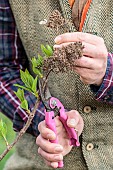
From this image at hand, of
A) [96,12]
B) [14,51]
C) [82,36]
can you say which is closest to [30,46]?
[14,51]

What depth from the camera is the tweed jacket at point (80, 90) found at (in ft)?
5.29

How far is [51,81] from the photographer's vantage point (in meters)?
1.74

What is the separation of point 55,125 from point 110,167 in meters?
0.43

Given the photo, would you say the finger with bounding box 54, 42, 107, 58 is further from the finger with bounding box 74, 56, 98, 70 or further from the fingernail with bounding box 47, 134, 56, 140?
the fingernail with bounding box 47, 134, 56, 140

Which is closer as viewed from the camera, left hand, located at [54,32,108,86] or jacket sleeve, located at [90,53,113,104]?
left hand, located at [54,32,108,86]

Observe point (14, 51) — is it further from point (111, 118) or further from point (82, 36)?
point (82, 36)

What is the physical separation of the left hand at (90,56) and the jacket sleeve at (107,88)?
0.03 m

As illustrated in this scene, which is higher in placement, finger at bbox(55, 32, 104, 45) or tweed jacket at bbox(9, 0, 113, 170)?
finger at bbox(55, 32, 104, 45)

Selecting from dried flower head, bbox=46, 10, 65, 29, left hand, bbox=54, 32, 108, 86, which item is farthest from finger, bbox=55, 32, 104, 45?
dried flower head, bbox=46, 10, 65, 29

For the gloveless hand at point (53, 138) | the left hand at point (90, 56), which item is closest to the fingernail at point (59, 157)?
the gloveless hand at point (53, 138)

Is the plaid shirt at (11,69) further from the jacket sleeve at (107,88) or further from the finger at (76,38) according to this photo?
the finger at (76,38)

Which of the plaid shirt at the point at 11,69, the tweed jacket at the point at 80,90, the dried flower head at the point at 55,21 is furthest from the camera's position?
the plaid shirt at the point at 11,69

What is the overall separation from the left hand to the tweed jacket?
0.72 ft

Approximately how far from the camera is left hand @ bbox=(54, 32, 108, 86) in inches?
50.9
